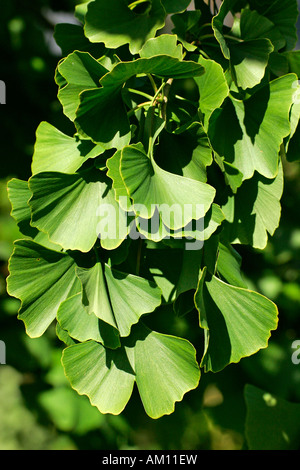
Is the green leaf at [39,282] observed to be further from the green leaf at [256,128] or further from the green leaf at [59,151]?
the green leaf at [256,128]

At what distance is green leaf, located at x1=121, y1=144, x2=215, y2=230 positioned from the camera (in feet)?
1.12

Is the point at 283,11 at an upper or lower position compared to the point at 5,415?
upper

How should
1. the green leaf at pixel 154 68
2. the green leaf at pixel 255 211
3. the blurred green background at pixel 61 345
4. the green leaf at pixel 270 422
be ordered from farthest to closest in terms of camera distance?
the blurred green background at pixel 61 345 < the green leaf at pixel 270 422 < the green leaf at pixel 255 211 < the green leaf at pixel 154 68

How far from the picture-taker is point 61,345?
0.77 m

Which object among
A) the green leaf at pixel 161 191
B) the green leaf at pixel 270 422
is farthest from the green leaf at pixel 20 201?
the green leaf at pixel 270 422

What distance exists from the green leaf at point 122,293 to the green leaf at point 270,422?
12.5 inches

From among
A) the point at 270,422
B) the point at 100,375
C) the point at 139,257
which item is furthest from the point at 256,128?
the point at 270,422

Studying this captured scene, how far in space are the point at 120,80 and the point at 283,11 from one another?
0.22 m

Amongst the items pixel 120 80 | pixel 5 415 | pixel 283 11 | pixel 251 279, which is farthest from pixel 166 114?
pixel 5 415

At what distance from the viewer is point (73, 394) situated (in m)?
0.74

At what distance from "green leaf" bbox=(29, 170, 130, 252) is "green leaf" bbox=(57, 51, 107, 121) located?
0.20 ft

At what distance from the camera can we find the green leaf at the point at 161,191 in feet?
1.12

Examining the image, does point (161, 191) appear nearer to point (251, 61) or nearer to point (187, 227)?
Result: point (187, 227)

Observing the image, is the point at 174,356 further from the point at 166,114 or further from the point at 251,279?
the point at 251,279
